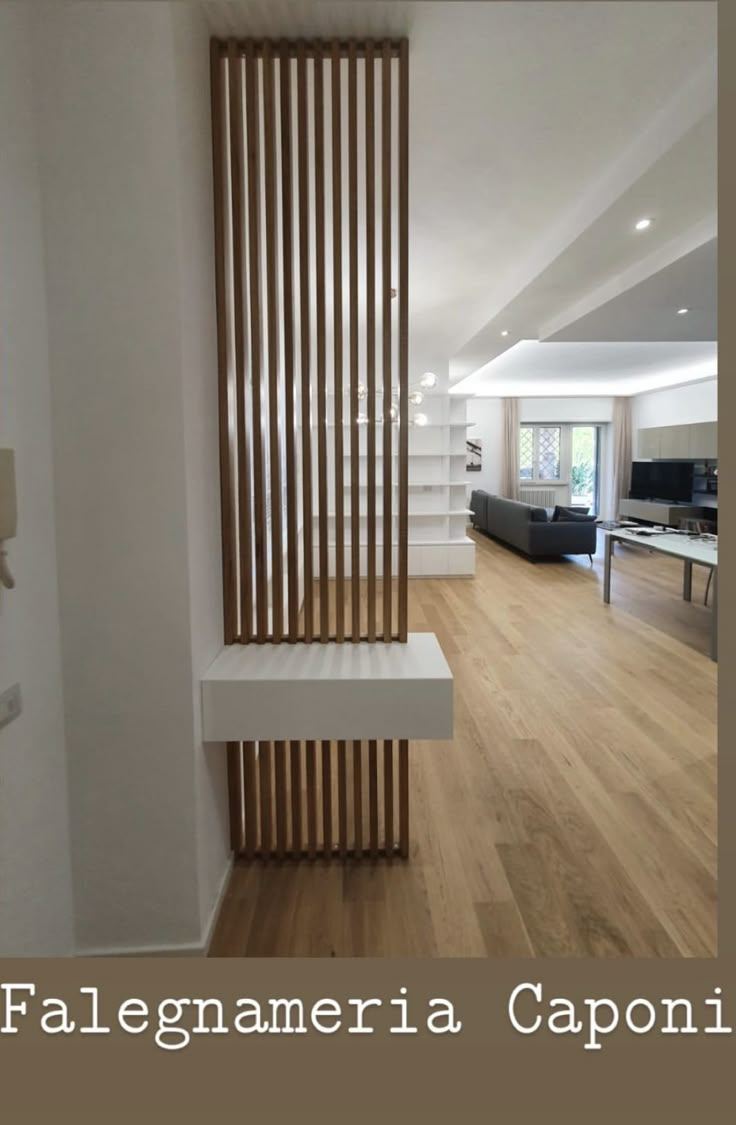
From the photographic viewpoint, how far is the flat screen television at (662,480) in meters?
10.3

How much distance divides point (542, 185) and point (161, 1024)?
374 cm

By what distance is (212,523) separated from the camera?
5.94 ft

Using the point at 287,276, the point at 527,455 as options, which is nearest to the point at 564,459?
the point at 527,455

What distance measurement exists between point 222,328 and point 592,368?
8746mm

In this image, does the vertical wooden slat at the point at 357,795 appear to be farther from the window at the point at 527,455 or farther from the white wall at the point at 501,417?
the window at the point at 527,455

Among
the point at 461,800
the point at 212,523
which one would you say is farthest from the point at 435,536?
the point at 212,523

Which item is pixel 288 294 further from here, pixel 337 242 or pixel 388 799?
pixel 388 799

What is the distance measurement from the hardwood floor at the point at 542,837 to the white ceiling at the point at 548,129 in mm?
2734

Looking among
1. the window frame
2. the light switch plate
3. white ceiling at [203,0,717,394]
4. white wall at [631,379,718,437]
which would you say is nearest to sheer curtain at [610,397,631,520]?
white wall at [631,379,718,437]

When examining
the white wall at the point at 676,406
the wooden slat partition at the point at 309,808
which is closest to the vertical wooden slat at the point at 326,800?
→ the wooden slat partition at the point at 309,808

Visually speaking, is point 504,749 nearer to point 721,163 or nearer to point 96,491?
point 96,491

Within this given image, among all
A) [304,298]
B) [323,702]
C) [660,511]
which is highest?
[304,298]

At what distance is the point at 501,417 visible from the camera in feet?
39.5

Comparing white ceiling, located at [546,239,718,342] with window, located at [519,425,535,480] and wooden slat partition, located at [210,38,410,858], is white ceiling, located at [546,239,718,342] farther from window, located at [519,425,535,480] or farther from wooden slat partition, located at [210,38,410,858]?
window, located at [519,425,535,480]
